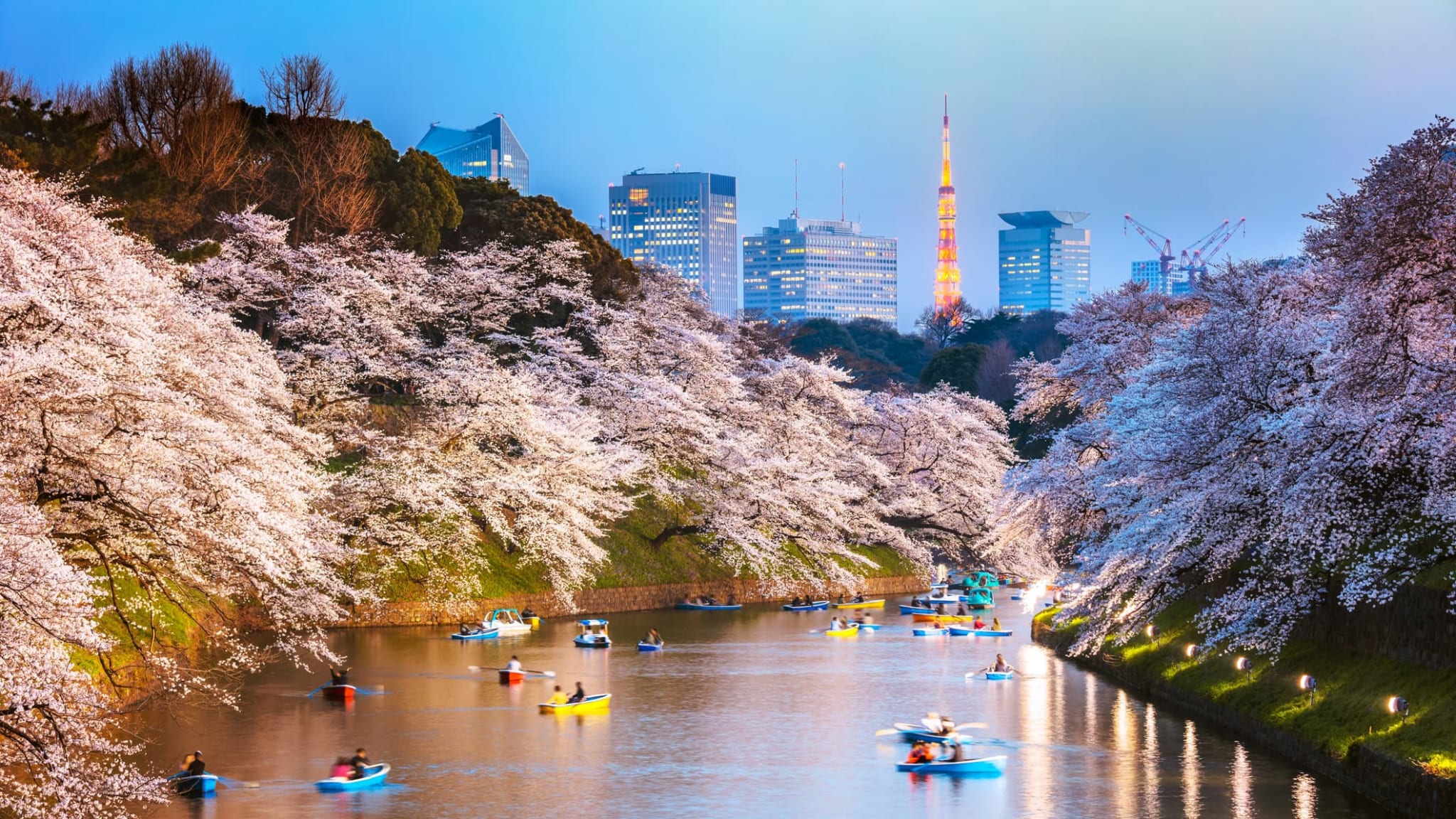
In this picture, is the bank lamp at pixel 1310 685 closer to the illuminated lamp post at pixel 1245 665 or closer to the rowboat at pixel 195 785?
the illuminated lamp post at pixel 1245 665

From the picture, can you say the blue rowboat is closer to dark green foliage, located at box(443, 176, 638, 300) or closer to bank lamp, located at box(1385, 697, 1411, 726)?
dark green foliage, located at box(443, 176, 638, 300)

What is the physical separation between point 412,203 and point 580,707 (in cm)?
3816

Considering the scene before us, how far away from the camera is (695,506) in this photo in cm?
7175

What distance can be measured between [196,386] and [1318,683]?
24327mm

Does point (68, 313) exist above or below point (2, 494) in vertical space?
above

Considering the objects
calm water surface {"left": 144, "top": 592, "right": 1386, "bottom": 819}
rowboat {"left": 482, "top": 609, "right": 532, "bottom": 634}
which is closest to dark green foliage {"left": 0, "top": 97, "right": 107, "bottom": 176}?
calm water surface {"left": 144, "top": 592, "right": 1386, "bottom": 819}

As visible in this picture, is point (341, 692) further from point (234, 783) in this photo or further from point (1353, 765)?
point (1353, 765)

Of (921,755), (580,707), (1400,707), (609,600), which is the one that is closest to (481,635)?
(609,600)

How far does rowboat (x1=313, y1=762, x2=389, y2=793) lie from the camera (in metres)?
29.1

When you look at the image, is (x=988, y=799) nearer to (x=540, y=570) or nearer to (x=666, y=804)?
(x=666, y=804)

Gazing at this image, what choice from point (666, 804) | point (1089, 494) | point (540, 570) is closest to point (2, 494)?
point (666, 804)

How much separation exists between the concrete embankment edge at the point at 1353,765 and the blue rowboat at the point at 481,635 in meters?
23.7

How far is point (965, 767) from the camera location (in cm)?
3172

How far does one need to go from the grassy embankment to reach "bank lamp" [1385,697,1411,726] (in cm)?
12
